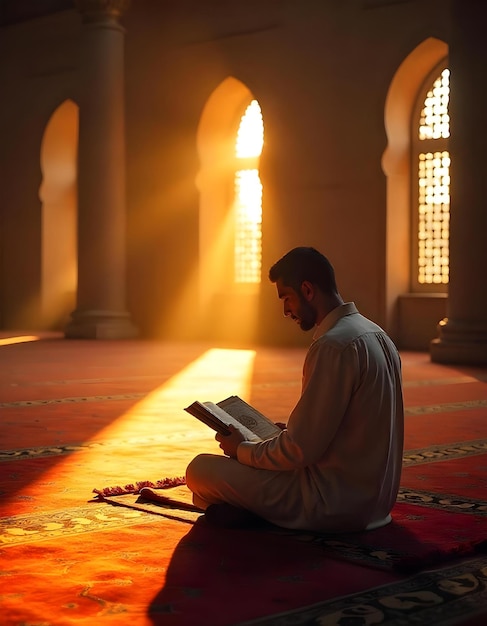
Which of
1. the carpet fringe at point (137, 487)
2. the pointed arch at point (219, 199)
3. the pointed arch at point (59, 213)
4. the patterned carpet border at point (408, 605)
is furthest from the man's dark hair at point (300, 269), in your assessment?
the pointed arch at point (59, 213)

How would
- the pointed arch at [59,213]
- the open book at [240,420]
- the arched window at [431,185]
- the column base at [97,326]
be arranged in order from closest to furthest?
1. the open book at [240,420]
2. the arched window at [431,185]
3. the column base at [97,326]
4. the pointed arch at [59,213]

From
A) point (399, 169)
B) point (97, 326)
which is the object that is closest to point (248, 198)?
point (399, 169)

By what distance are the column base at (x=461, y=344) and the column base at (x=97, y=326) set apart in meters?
5.82

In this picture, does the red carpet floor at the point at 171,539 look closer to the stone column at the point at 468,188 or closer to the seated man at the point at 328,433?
the seated man at the point at 328,433

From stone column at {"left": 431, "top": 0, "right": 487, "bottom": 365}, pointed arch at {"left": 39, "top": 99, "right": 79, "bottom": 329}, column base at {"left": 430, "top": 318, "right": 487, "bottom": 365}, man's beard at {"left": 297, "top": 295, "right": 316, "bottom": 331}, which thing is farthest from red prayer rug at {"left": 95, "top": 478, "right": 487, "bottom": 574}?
pointed arch at {"left": 39, "top": 99, "right": 79, "bottom": 329}

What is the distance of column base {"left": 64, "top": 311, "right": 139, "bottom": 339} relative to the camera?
640 inches

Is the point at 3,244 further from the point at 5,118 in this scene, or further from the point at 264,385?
the point at 264,385

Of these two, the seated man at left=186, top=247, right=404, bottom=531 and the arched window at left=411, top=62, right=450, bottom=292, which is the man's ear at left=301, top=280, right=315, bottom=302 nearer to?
the seated man at left=186, top=247, right=404, bottom=531

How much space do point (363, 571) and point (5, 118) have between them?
1703 centimetres

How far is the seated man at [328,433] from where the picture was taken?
3596 mm

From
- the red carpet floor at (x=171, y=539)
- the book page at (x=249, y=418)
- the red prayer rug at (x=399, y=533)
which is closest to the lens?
the red carpet floor at (x=171, y=539)

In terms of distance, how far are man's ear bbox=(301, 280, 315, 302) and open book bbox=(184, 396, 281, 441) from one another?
0.48m

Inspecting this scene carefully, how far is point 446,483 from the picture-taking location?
193 inches

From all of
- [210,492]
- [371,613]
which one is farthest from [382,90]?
[371,613]
